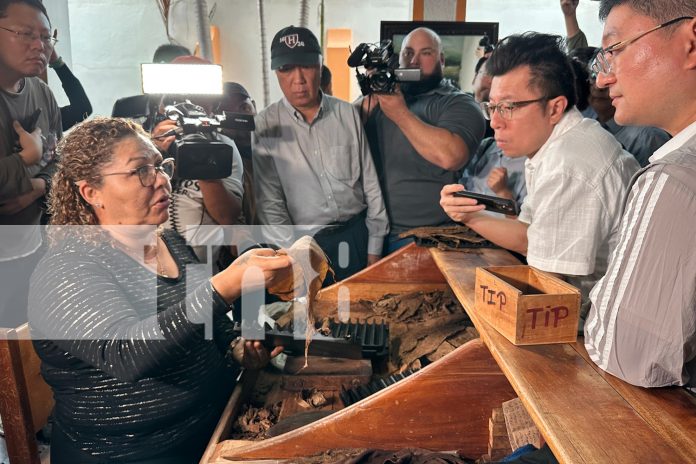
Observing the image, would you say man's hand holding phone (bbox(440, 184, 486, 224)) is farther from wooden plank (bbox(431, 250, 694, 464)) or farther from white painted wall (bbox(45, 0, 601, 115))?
white painted wall (bbox(45, 0, 601, 115))

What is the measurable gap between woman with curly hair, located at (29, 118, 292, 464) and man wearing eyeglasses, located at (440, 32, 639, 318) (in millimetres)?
720

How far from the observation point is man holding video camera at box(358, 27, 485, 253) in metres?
2.63

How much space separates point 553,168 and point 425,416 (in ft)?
2.48

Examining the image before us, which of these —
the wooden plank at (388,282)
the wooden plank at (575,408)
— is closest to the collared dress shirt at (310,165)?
the wooden plank at (388,282)

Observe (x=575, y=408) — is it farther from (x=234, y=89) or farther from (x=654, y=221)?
(x=234, y=89)

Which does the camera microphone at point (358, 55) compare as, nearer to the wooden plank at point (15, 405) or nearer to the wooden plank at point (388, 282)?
the wooden plank at point (388, 282)

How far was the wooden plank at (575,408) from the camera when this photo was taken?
758 millimetres

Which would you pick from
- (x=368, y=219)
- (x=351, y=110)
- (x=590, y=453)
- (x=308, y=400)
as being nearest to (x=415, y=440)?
(x=308, y=400)

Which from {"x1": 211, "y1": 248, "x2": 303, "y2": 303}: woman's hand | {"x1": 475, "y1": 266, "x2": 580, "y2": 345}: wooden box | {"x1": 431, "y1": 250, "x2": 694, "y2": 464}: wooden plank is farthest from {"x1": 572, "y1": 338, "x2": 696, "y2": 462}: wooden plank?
{"x1": 211, "y1": 248, "x2": 303, "y2": 303}: woman's hand

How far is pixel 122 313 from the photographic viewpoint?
4.47 ft

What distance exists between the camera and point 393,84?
2.56m

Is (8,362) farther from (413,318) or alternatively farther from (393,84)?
(393,84)

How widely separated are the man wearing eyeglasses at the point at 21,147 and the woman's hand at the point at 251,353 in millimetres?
1045

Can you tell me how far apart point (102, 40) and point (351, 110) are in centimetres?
Result: 134
